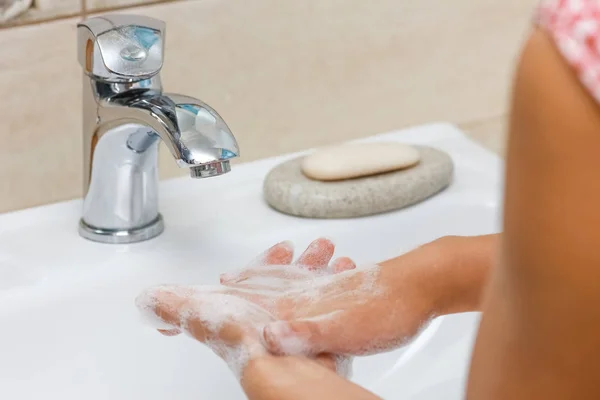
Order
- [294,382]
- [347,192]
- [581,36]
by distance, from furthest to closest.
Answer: [347,192], [294,382], [581,36]

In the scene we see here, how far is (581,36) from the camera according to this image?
23 cm

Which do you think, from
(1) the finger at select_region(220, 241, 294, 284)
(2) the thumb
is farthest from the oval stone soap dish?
(2) the thumb

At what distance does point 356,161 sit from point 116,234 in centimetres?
18

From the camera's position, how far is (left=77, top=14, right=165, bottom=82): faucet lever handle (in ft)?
1.66

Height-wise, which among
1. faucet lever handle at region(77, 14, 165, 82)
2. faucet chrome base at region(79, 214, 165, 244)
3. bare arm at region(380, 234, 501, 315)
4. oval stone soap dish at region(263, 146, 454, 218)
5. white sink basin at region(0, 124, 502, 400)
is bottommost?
white sink basin at region(0, 124, 502, 400)

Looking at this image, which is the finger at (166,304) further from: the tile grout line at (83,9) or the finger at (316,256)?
the tile grout line at (83,9)

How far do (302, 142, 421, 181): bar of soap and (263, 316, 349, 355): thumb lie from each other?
0.75ft

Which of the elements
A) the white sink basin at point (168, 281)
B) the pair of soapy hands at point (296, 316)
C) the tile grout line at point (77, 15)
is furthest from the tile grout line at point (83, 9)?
the pair of soapy hands at point (296, 316)

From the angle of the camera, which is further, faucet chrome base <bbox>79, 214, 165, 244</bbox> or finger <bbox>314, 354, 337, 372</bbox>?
faucet chrome base <bbox>79, 214, 165, 244</bbox>

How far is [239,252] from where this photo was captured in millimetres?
600

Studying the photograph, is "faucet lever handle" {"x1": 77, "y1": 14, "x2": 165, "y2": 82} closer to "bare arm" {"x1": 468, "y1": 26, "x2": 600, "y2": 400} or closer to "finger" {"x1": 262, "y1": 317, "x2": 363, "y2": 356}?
"finger" {"x1": 262, "y1": 317, "x2": 363, "y2": 356}

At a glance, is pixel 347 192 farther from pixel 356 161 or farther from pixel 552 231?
pixel 552 231

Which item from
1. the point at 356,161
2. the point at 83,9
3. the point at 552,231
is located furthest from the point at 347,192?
the point at 552,231

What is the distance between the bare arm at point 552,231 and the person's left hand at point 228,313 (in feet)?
0.48
